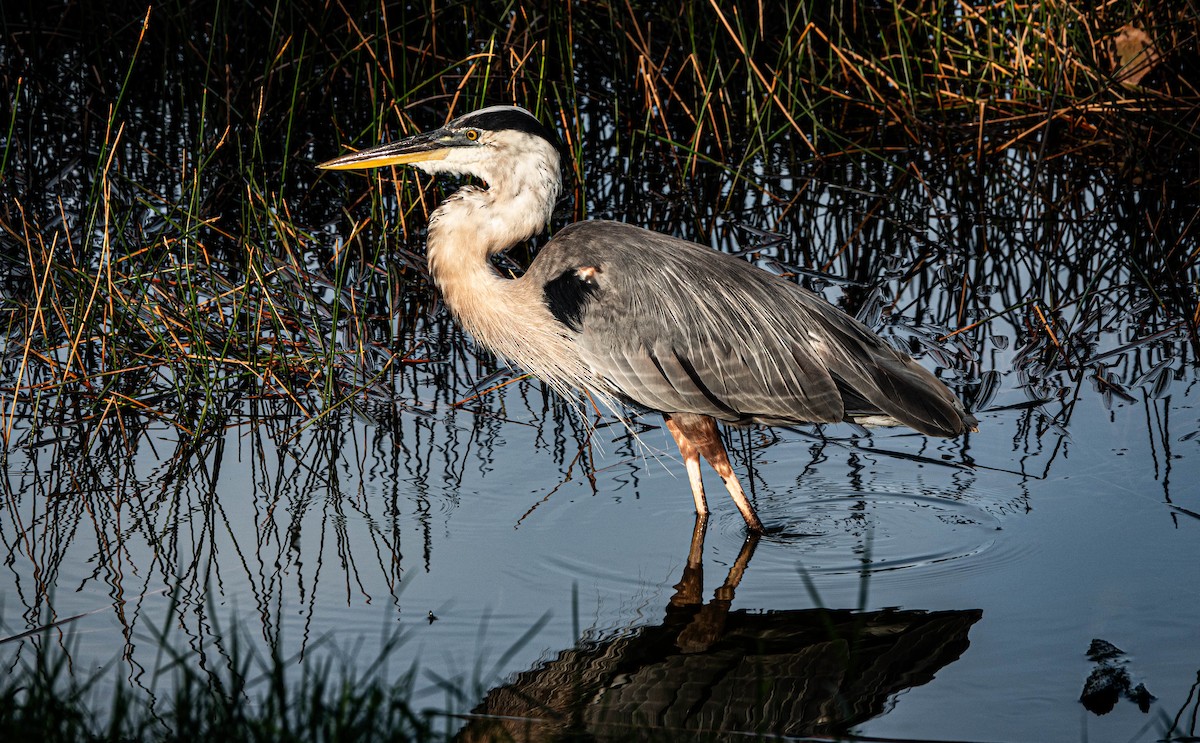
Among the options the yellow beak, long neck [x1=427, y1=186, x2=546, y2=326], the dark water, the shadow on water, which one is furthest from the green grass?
the shadow on water

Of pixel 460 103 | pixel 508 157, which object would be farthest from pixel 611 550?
pixel 460 103

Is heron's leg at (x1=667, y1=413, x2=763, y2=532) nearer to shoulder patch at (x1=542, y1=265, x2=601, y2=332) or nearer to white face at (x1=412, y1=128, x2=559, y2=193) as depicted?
shoulder patch at (x1=542, y1=265, x2=601, y2=332)

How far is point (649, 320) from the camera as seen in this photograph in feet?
17.4

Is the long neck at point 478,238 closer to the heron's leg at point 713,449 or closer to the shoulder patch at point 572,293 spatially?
the shoulder patch at point 572,293

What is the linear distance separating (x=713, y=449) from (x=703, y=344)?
0.42 metres

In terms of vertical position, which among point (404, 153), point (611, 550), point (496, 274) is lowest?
point (611, 550)

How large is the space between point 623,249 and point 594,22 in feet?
14.9

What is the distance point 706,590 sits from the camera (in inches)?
186

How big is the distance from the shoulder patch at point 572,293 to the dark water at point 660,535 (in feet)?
2.14

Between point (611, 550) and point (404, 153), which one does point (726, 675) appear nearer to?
point (611, 550)

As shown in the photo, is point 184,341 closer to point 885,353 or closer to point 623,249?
point 623,249

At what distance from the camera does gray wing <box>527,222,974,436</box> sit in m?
5.24

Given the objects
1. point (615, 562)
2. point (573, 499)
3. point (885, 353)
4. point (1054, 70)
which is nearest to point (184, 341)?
point (573, 499)

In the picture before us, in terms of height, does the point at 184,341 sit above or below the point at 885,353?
above
